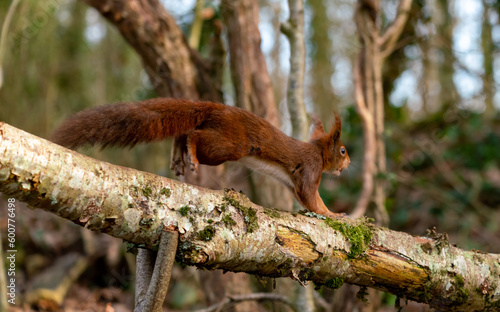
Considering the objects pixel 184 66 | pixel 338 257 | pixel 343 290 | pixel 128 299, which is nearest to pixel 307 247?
pixel 338 257

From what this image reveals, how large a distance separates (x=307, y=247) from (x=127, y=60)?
8605 millimetres

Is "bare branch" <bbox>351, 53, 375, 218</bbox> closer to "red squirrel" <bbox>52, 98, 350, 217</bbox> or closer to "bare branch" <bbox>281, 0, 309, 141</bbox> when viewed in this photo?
"red squirrel" <bbox>52, 98, 350, 217</bbox>

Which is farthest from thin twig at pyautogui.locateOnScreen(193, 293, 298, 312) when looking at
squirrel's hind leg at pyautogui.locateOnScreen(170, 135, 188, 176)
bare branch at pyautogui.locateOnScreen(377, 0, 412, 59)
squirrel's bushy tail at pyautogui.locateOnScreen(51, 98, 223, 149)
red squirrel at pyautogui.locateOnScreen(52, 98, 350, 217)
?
bare branch at pyautogui.locateOnScreen(377, 0, 412, 59)

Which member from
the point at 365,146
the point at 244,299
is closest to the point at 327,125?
the point at 365,146

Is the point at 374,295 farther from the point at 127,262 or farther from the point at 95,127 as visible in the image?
the point at 127,262

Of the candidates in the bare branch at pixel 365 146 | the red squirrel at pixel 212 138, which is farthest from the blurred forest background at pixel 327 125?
the red squirrel at pixel 212 138

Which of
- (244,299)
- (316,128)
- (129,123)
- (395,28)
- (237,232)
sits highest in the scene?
(395,28)

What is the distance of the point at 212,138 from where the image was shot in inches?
118

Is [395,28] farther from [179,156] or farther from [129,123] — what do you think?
[129,123]

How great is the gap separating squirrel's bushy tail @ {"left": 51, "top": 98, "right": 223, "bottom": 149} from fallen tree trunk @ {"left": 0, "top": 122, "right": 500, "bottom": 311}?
0.47 meters

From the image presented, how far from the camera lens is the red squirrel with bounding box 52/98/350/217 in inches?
93.6

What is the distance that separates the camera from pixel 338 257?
240 cm

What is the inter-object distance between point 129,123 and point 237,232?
0.87m

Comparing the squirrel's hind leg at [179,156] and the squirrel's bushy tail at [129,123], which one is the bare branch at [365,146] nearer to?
the squirrel's hind leg at [179,156]
